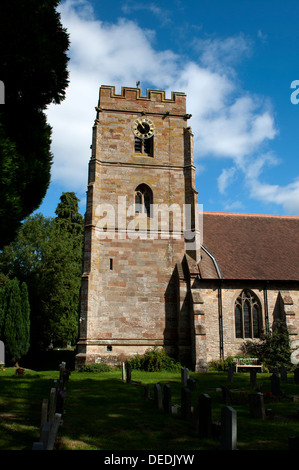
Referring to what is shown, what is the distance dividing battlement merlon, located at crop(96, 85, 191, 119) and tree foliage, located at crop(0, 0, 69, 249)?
11736 mm

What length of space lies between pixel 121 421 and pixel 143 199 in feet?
48.3

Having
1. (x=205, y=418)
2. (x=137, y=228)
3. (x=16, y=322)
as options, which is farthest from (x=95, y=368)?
(x=205, y=418)

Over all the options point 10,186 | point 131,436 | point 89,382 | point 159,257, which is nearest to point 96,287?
point 159,257

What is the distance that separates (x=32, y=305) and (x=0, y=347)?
228 inches

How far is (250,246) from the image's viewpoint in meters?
23.8

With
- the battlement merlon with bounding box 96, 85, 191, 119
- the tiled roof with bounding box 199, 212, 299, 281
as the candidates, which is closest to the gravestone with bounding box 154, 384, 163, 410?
the tiled roof with bounding box 199, 212, 299, 281

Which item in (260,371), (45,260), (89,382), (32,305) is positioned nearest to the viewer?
(89,382)

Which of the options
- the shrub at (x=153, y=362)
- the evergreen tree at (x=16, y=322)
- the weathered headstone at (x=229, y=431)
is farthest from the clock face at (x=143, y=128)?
the weathered headstone at (x=229, y=431)

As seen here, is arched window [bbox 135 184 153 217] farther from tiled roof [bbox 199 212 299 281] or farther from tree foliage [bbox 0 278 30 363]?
tree foliage [bbox 0 278 30 363]

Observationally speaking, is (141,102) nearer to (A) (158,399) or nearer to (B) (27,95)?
(B) (27,95)

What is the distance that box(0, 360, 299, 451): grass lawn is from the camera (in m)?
6.95

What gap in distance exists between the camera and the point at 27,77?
408 inches

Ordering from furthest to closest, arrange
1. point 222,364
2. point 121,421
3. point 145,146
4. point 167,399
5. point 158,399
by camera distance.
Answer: point 145,146 < point 222,364 < point 158,399 < point 167,399 < point 121,421

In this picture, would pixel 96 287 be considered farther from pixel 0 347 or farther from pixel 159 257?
pixel 0 347
